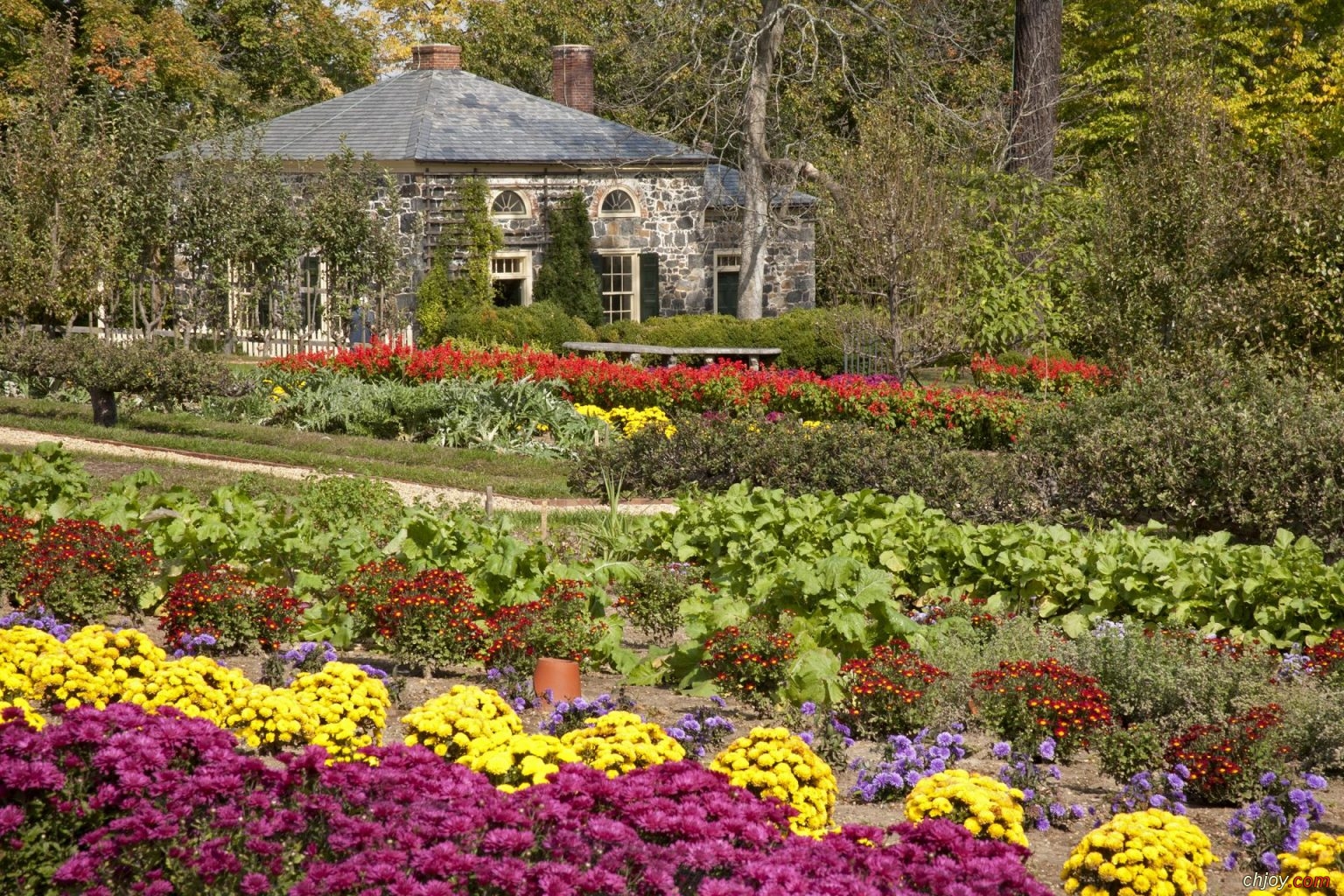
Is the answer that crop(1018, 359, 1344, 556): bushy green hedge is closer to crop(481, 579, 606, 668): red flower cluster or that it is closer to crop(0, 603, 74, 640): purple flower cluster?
crop(481, 579, 606, 668): red flower cluster

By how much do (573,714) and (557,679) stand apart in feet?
1.24

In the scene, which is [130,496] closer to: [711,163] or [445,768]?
[445,768]

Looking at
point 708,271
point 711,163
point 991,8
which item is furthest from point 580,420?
point 991,8

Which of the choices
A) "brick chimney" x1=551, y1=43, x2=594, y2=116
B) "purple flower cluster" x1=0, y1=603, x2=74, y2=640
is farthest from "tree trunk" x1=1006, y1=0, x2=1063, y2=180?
"purple flower cluster" x1=0, y1=603, x2=74, y2=640

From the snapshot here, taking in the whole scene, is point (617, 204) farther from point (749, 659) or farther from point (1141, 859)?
point (1141, 859)

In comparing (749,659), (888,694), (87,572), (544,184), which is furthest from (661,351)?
(888,694)

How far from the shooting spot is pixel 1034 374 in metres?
17.2

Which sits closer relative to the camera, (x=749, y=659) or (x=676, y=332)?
(x=749, y=659)

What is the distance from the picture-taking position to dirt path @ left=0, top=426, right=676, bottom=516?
36.0ft

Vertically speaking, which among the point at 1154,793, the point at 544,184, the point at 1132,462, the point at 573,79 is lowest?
the point at 1154,793

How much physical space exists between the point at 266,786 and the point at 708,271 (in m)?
24.5

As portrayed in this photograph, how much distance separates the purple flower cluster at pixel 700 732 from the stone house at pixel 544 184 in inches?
750

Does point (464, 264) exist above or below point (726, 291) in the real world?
above

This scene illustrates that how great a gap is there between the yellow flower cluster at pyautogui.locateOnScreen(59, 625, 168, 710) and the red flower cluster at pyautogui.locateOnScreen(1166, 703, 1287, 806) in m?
3.54
